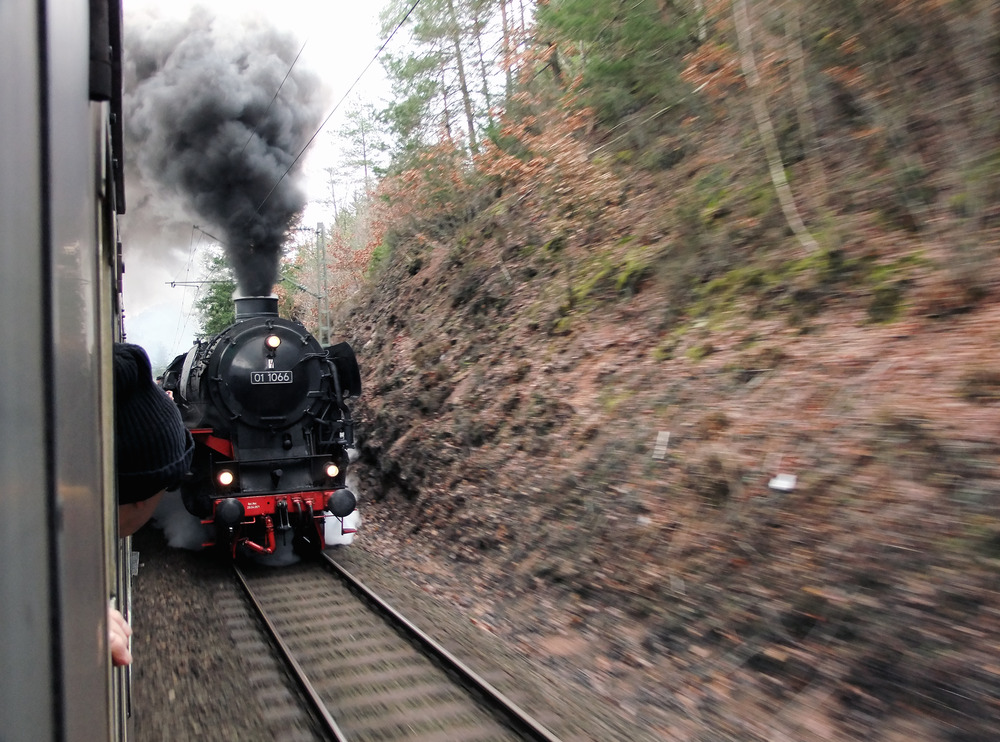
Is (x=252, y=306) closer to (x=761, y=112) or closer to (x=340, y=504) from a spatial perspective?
(x=340, y=504)

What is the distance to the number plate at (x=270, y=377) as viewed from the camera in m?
9.55

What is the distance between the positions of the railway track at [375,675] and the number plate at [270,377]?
261 cm

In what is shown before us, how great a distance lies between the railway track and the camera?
5.05m

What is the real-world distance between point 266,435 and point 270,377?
795mm

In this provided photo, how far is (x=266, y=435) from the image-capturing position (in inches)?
386

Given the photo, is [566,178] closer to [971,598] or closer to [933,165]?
[933,165]

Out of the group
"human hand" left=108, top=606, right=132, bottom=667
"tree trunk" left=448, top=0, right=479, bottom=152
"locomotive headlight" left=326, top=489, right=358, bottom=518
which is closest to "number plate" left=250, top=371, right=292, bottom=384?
"locomotive headlight" left=326, top=489, right=358, bottom=518

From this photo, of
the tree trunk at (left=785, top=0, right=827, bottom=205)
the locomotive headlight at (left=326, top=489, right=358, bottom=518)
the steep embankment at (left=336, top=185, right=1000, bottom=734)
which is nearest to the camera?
the steep embankment at (left=336, top=185, right=1000, bottom=734)

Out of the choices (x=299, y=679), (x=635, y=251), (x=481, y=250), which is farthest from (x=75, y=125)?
(x=481, y=250)

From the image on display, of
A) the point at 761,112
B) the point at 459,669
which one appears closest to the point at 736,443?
the point at 459,669

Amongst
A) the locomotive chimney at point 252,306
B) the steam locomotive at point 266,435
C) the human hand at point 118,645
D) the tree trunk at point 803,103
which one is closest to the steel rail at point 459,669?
the steam locomotive at point 266,435

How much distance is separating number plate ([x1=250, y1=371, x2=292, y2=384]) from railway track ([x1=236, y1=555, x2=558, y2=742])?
2.61 metres

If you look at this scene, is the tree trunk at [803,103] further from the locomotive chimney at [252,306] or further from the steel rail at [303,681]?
→ the locomotive chimney at [252,306]

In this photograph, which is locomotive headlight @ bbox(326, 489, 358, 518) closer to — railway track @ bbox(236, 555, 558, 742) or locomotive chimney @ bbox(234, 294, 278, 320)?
railway track @ bbox(236, 555, 558, 742)
